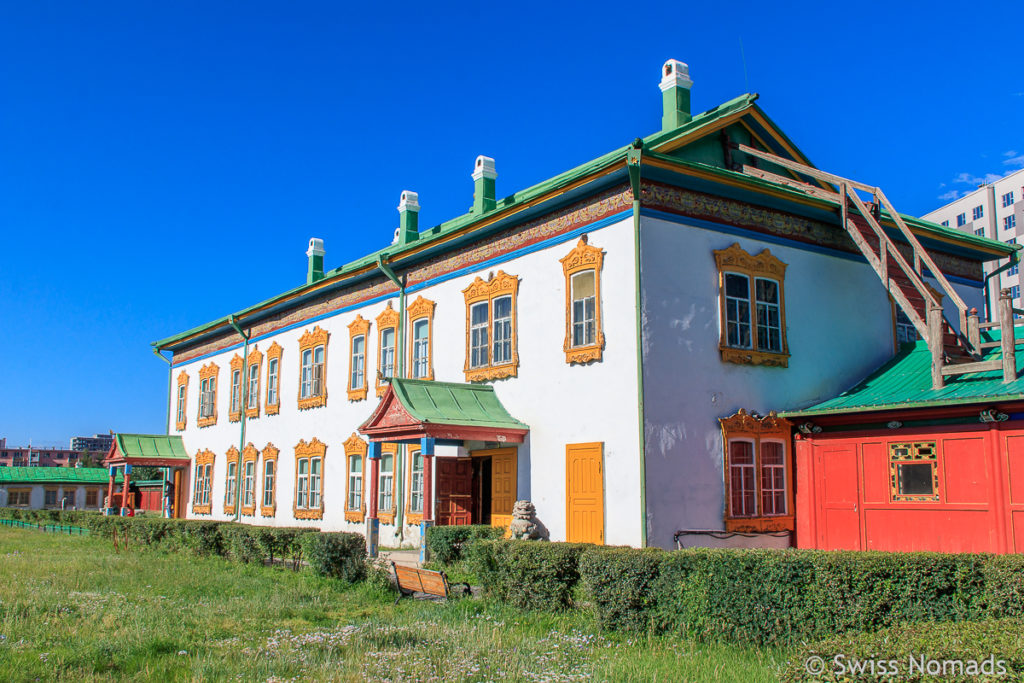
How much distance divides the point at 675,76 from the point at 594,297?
4946 millimetres

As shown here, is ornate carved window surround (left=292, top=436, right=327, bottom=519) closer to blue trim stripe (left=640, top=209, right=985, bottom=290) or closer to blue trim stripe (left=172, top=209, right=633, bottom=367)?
blue trim stripe (left=172, top=209, right=633, bottom=367)

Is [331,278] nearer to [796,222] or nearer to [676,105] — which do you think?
[676,105]

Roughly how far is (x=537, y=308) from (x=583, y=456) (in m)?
3.03

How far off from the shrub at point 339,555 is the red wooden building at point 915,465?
7.41 m

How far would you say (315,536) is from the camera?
14930mm

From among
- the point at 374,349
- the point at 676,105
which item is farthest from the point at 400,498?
the point at 676,105

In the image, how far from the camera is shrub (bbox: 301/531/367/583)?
1386 cm

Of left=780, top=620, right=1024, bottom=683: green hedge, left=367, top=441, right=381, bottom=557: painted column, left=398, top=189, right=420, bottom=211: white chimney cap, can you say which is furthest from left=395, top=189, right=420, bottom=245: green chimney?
left=780, top=620, right=1024, bottom=683: green hedge

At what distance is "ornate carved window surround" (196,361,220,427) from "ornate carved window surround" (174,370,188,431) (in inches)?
59.8

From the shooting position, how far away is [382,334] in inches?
849

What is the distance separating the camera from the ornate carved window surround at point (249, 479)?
27.2 m

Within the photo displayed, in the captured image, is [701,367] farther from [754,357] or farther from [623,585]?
[623,585]

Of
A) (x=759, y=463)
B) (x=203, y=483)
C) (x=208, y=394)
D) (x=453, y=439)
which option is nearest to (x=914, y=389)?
(x=759, y=463)

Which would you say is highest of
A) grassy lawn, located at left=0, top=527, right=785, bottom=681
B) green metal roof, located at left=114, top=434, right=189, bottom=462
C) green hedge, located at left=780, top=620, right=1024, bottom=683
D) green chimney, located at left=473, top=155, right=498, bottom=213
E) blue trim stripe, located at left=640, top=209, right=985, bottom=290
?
green chimney, located at left=473, top=155, right=498, bottom=213
